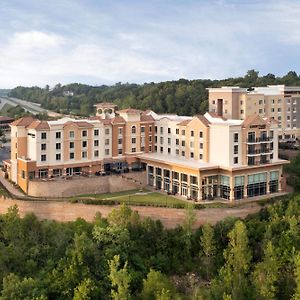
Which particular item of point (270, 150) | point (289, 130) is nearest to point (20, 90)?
point (289, 130)

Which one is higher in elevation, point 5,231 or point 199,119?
point 199,119

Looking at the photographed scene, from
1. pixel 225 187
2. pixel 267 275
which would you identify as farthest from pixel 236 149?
pixel 267 275

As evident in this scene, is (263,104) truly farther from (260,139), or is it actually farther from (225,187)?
(225,187)

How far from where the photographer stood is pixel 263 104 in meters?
56.9

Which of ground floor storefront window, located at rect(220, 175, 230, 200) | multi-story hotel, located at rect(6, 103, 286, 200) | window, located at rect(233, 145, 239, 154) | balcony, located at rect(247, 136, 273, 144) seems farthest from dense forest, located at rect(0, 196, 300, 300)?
balcony, located at rect(247, 136, 273, 144)

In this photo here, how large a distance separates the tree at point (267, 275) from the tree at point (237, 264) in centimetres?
70

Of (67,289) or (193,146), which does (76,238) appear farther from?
(193,146)

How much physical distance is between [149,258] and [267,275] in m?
7.70

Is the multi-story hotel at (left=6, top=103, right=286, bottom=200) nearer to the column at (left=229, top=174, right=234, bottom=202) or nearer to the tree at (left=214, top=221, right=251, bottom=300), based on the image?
the column at (left=229, top=174, right=234, bottom=202)

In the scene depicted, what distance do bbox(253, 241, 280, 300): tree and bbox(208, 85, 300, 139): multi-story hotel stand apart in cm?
2488

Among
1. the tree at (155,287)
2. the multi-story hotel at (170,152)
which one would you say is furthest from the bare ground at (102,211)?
the tree at (155,287)

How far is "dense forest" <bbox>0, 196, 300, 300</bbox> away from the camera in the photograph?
28.9 metres

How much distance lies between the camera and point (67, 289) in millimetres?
29203

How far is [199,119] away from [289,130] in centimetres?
2060
